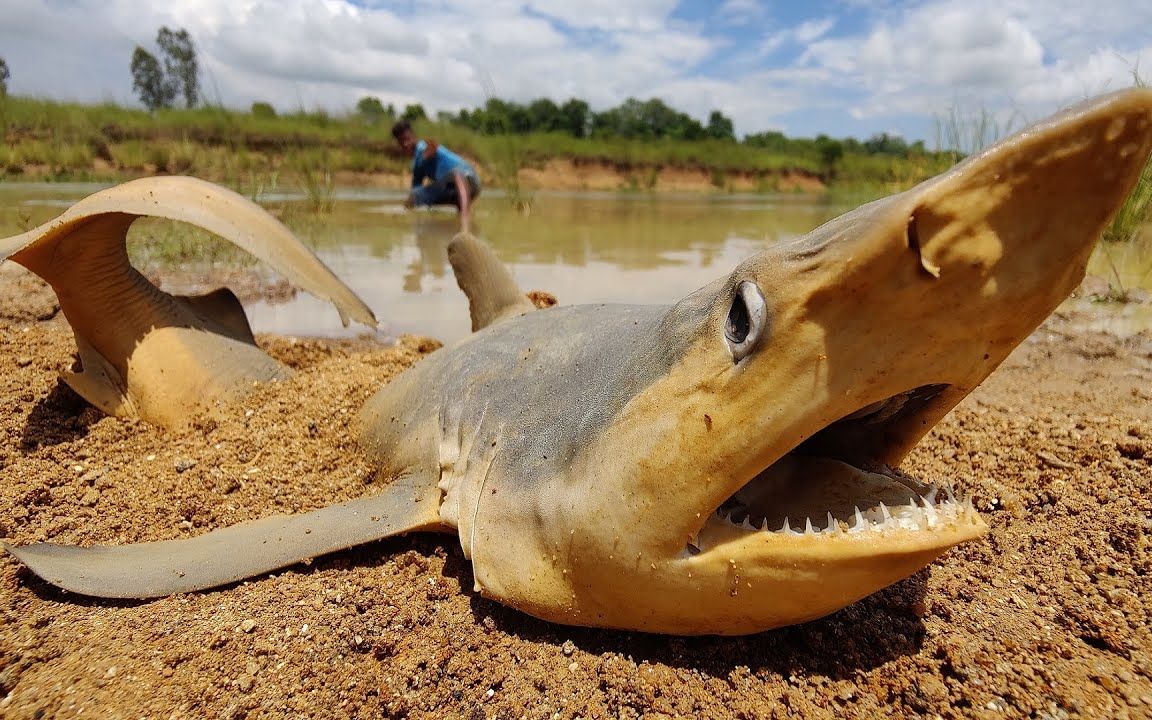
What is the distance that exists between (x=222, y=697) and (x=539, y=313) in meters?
1.58

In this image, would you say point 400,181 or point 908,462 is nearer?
point 908,462

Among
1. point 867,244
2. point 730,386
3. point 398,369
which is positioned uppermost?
point 867,244

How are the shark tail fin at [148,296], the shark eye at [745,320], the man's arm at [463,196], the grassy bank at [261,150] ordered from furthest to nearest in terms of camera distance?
the grassy bank at [261,150]
the man's arm at [463,196]
the shark tail fin at [148,296]
the shark eye at [745,320]

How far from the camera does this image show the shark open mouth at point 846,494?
122cm

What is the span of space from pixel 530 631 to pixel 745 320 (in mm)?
949

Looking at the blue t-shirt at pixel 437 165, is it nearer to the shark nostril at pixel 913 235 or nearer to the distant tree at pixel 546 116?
the shark nostril at pixel 913 235

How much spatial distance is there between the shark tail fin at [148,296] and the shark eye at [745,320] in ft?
7.43

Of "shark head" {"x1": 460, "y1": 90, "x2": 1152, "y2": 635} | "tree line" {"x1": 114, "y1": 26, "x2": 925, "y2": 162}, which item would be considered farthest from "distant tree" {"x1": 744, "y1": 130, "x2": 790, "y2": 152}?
"shark head" {"x1": 460, "y1": 90, "x2": 1152, "y2": 635}

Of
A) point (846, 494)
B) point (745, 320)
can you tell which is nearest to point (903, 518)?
point (846, 494)

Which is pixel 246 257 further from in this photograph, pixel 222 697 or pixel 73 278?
pixel 222 697

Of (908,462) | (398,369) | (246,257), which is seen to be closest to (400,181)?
(246,257)

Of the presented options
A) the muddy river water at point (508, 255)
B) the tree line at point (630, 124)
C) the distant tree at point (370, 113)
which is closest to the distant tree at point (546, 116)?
the tree line at point (630, 124)

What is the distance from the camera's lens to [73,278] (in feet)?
9.36

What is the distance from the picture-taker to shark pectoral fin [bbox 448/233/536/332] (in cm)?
311
